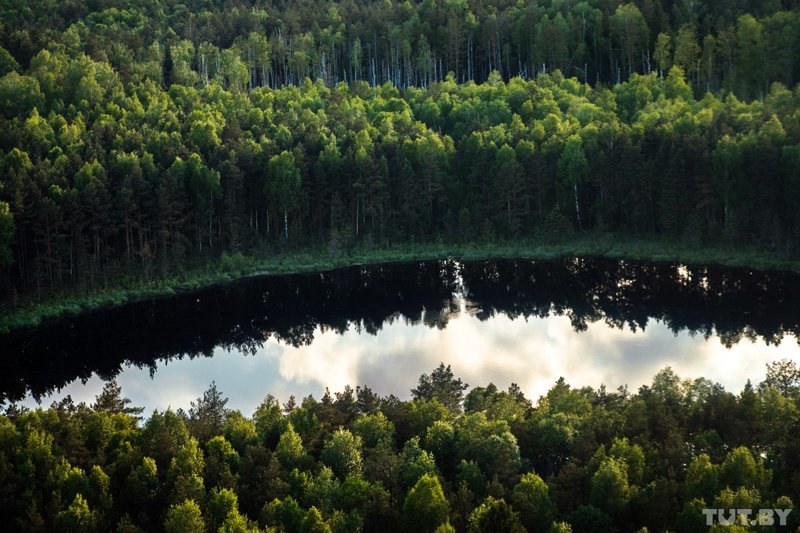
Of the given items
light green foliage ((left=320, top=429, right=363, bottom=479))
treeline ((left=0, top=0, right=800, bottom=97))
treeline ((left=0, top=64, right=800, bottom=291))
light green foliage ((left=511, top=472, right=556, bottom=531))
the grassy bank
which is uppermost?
treeline ((left=0, top=0, right=800, bottom=97))

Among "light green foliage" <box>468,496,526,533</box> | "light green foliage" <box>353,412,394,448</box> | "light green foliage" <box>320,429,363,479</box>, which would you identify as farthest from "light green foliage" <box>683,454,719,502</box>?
"light green foliage" <box>320,429,363,479</box>

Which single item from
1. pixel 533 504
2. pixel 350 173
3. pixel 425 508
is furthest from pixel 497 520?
pixel 350 173

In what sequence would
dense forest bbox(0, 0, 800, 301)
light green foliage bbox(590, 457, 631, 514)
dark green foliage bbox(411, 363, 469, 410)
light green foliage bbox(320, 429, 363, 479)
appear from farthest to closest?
dense forest bbox(0, 0, 800, 301)
dark green foliage bbox(411, 363, 469, 410)
light green foliage bbox(320, 429, 363, 479)
light green foliage bbox(590, 457, 631, 514)

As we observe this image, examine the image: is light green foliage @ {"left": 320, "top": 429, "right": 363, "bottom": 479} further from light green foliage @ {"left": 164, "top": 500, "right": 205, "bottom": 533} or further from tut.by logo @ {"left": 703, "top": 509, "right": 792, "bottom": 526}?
tut.by logo @ {"left": 703, "top": 509, "right": 792, "bottom": 526}

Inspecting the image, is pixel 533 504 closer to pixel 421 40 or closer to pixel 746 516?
pixel 746 516

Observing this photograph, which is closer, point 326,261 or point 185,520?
point 185,520

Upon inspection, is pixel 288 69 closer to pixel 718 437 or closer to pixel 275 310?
pixel 275 310

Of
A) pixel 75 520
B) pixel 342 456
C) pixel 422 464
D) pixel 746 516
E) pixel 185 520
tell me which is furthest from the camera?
pixel 342 456
